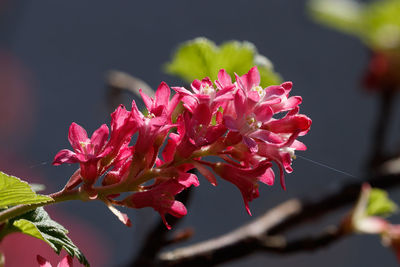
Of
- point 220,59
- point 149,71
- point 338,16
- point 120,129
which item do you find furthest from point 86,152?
point 149,71

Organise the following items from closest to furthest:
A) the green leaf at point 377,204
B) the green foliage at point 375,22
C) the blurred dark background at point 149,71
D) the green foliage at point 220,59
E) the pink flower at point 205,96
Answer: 1. the pink flower at point 205,96
2. the green foliage at point 220,59
3. the green leaf at point 377,204
4. the green foliage at point 375,22
5. the blurred dark background at point 149,71

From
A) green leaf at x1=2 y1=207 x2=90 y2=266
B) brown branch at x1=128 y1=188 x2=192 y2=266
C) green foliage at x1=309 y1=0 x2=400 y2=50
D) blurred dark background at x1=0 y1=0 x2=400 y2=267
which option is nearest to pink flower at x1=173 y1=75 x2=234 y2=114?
green leaf at x1=2 y1=207 x2=90 y2=266

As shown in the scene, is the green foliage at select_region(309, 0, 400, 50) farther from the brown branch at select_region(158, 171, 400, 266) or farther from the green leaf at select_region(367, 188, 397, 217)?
the green leaf at select_region(367, 188, 397, 217)

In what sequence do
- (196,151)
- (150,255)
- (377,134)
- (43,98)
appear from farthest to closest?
(43,98) → (377,134) → (150,255) → (196,151)

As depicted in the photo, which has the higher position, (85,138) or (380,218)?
(85,138)

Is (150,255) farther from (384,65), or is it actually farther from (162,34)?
(162,34)

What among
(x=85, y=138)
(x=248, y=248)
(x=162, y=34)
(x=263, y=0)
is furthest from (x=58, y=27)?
(x=85, y=138)

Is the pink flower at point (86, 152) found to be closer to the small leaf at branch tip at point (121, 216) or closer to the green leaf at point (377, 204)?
the small leaf at branch tip at point (121, 216)

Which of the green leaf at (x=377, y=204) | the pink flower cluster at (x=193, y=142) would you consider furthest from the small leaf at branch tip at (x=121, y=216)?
the green leaf at (x=377, y=204)
